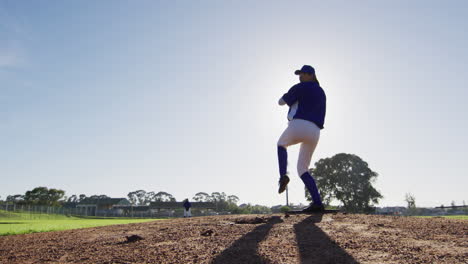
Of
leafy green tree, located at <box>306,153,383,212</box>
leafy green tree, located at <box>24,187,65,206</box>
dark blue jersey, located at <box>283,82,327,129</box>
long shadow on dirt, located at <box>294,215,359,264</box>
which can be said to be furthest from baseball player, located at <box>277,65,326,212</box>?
leafy green tree, located at <box>24,187,65,206</box>

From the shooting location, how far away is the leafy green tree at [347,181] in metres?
39.6

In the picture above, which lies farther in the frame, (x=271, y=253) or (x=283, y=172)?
(x=283, y=172)

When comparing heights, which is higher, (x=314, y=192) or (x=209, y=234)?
(x=314, y=192)

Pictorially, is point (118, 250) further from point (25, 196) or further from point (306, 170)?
point (25, 196)

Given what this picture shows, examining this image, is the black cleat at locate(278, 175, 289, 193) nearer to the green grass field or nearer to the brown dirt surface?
the brown dirt surface

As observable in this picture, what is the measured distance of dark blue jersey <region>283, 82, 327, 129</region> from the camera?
17.2 feet

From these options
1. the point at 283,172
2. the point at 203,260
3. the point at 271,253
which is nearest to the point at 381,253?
the point at 271,253

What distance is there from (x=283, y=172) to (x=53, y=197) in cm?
9496

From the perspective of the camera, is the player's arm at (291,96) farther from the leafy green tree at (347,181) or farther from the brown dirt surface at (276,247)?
the leafy green tree at (347,181)

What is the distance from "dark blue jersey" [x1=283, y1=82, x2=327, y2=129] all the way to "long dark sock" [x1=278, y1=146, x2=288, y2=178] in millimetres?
621

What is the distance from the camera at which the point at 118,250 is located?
9.68 ft

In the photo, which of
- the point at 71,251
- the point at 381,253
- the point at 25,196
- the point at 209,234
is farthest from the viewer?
the point at 25,196

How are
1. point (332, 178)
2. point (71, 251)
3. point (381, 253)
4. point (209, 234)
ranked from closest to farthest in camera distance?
point (381, 253)
point (71, 251)
point (209, 234)
point (332, 178)

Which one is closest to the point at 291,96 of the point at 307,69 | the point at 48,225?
the point at 307,69
